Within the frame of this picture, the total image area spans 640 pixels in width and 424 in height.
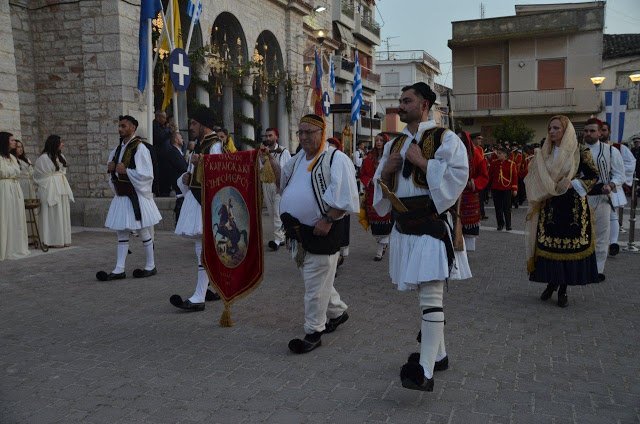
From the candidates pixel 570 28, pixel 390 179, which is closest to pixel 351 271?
pixel 390 179

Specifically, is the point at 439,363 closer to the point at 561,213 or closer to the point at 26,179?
the point at 561,213

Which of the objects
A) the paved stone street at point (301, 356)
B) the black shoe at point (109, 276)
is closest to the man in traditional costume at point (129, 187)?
the black shoe at point (109, 276)

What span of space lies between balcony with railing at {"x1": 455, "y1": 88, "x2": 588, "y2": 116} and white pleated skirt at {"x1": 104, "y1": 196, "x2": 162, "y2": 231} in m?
32.0

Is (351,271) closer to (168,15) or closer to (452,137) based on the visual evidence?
(452,137)

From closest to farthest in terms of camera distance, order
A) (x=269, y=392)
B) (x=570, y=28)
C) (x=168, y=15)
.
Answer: (x=269, y=392) → (x=168, y=15) → (x=570, y=28)

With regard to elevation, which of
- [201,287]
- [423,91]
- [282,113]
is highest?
[282,113]

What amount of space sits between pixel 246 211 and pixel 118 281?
123 inches

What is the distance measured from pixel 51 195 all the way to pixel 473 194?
7322 millimetres

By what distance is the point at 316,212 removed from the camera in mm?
4660

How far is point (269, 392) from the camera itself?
3838 mm

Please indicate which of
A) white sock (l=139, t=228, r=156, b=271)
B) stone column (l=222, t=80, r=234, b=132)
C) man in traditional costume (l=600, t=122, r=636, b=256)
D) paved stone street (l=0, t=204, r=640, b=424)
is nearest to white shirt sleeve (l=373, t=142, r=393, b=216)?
paved stone street (l=0, t=204, r=640, b=424)

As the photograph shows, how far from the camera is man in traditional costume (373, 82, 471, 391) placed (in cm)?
370

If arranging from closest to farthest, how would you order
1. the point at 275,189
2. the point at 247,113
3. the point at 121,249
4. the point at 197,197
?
the point at 197,197, the point at 121,249, the point at 275,189, the point at 247,113

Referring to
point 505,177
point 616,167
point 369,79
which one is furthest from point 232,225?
point 369,79
